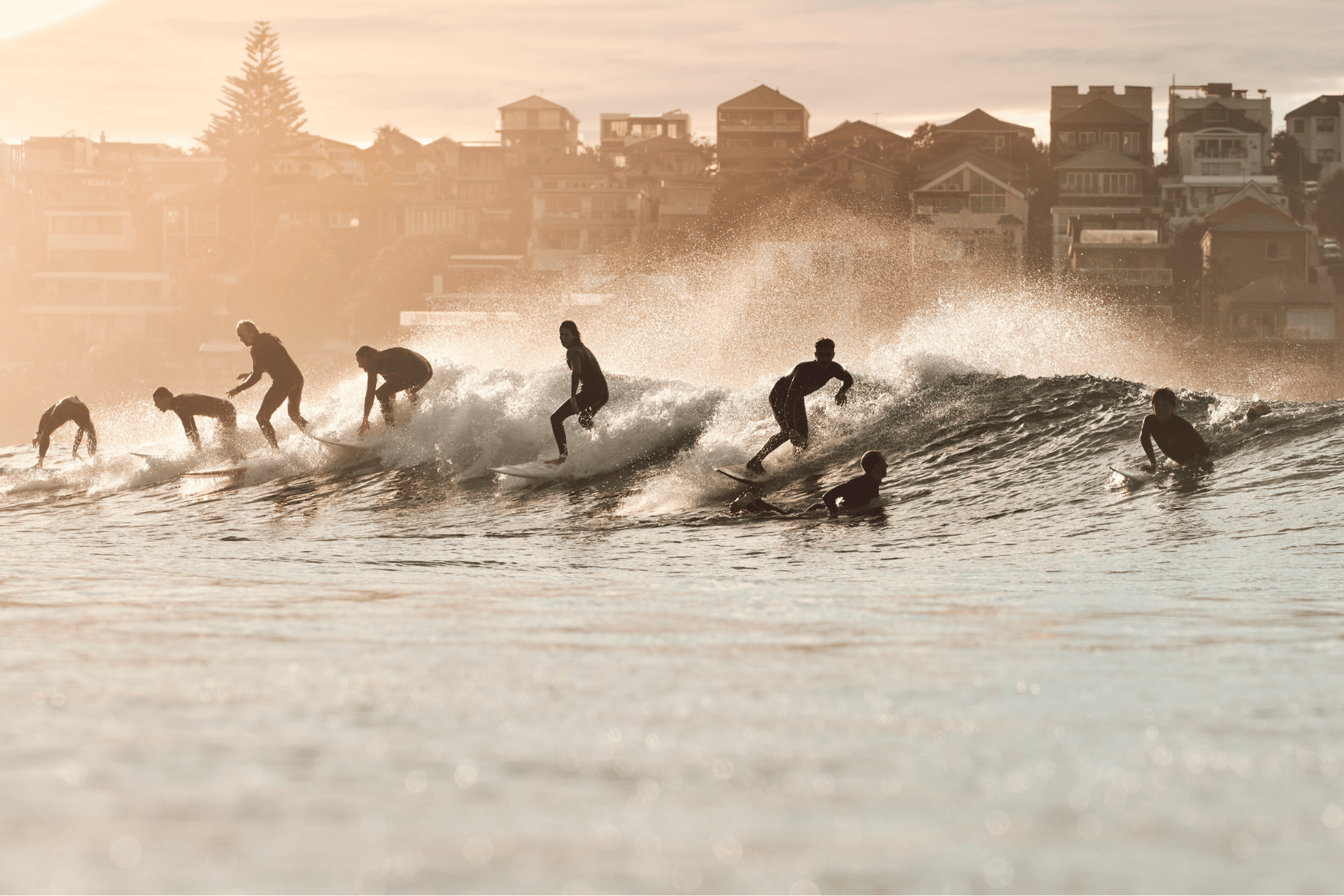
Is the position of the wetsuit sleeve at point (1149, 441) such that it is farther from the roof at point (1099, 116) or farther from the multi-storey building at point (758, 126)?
the multi-storey building at point (758, 126)

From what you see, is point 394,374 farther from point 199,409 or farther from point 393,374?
point 199,409

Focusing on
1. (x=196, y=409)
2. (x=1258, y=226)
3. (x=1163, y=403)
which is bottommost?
(x=196, y=409)

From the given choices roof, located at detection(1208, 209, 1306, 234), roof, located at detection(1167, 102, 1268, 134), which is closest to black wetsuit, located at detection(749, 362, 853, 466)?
roof, located at detection(1208, 209, 1306, 234)

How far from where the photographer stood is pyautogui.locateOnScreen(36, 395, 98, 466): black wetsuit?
19.5m

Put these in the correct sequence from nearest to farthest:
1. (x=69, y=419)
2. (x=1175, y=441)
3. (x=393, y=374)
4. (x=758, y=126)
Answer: (x=1175, y=441) < (x=393, y=374) < (x=69, y=419) < (x=758, y=126)

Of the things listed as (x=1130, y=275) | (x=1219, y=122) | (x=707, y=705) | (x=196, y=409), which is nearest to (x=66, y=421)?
(x=196, y=409)

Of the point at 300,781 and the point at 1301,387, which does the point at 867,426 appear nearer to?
the point at 300,781

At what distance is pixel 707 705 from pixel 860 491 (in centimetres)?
812

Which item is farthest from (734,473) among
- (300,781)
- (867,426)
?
(300,781)

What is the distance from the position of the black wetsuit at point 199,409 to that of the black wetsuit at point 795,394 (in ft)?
26.1

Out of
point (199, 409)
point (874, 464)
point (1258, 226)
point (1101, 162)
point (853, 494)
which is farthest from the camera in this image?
point (1101, 162)

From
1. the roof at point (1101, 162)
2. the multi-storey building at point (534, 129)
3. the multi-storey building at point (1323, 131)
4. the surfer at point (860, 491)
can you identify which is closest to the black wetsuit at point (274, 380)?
the surfer at point (860, 491)

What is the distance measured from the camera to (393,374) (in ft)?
54.9

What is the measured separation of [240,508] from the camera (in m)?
14.8
